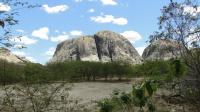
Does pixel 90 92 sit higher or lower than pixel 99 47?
lower

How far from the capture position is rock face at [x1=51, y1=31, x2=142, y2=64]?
391ft

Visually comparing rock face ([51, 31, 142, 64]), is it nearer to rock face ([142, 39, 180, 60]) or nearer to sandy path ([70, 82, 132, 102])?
sandy path ([70, 82, 132, 102])

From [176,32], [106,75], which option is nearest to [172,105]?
[176,32]

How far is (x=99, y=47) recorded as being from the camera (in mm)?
127250

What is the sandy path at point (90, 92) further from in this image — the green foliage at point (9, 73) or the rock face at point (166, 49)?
the green foliage at point (9, 73)

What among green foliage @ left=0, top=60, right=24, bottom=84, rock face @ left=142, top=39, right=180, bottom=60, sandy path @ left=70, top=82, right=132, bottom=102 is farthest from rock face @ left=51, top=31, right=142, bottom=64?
green foliage @ left=0, top=60, right=24, bottom=84

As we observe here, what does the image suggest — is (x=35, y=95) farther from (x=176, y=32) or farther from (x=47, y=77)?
(x=176, y=32)

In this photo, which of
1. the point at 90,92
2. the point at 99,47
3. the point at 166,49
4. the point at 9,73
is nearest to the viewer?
the point at 9,73

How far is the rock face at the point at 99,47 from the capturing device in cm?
11931

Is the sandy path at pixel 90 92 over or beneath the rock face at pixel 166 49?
beneath

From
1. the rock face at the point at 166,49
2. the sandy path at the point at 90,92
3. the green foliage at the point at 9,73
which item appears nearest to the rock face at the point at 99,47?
the sandy path at the point at 90,92

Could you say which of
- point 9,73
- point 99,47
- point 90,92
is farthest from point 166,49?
point 99,47

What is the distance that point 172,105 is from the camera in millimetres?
14508

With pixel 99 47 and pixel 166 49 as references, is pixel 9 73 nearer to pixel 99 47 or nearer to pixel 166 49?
pixel 166 49
